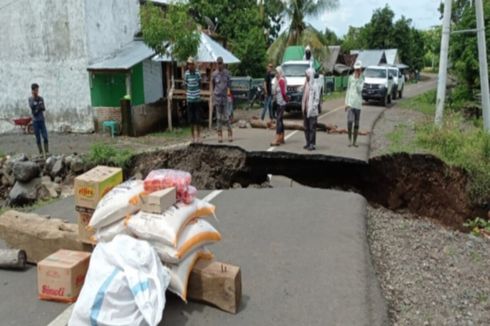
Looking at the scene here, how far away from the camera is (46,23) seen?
17672mm

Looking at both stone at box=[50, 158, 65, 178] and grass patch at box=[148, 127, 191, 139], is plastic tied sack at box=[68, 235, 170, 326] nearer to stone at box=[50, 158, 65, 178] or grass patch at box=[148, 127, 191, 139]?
stone at box=[50, 158, 65, 178]

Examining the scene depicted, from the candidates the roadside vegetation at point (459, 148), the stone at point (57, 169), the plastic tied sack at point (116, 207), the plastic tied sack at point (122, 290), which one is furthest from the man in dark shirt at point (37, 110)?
the plastic tied sack at point (122, 290)

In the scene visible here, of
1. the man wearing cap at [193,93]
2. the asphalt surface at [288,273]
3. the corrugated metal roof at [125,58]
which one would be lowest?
the asphalt surface at [288,273]

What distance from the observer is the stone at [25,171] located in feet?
35.2

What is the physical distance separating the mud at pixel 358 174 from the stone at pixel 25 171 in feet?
7.74

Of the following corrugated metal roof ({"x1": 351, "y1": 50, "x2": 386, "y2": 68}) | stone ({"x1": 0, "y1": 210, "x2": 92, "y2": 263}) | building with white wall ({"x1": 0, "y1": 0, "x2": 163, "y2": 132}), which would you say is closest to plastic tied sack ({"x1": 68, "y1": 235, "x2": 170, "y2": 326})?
stone ({"x1": 0, "y1": 210, "x2": 92, "y2": 263})

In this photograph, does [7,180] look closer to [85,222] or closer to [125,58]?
[125,58]

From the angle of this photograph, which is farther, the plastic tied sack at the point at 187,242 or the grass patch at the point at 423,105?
the grass patch at the point at 423,105

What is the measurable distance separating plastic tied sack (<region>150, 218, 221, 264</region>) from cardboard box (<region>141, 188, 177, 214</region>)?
0.26 metres

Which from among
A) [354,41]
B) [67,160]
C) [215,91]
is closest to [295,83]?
[215,91]

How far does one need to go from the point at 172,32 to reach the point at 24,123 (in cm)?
698

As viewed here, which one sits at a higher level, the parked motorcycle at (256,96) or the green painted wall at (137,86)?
the green painted wall at (137,86)

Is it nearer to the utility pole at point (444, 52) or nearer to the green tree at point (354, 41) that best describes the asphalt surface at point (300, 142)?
the utility pole at point (444, 52)

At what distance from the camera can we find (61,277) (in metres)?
4.03
